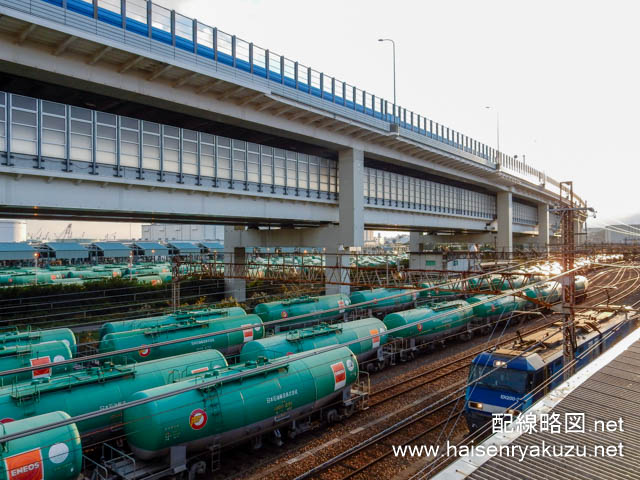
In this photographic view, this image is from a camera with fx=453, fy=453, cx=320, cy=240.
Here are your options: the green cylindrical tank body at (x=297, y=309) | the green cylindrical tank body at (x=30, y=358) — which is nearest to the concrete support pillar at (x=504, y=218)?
the green cylindrical tank body at (x=297, y=309)

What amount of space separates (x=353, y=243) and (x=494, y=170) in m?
21.2

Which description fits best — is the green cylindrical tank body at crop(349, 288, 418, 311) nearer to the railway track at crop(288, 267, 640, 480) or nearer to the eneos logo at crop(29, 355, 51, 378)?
the railway track at crop(288, 267, 640, 480)

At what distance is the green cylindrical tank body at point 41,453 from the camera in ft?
27.7

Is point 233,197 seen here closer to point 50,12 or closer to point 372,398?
point 50,12

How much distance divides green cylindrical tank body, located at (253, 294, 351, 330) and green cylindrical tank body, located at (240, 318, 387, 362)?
3.73 metres

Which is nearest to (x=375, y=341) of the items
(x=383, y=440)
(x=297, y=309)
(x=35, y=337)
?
(x=297, y=309)

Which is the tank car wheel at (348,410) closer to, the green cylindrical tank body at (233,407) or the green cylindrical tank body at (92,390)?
the green cylindrical tank body at (233,407)

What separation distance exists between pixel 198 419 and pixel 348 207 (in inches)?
816

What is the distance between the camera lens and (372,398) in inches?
639

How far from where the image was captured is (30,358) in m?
14.4

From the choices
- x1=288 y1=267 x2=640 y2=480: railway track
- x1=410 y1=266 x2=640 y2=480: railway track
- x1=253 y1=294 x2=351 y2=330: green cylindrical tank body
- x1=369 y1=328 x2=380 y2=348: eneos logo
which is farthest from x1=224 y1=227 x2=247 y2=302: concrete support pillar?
x1=410 y1=266 x2=640 y2=480: railway track

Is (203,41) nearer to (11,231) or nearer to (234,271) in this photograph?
(234,271)

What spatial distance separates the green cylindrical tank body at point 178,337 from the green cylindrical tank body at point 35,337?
1.20 m

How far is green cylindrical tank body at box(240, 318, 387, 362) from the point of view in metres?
15.4
